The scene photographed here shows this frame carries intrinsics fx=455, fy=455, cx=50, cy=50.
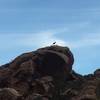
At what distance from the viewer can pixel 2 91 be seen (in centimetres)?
8525

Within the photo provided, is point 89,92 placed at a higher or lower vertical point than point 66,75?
lower

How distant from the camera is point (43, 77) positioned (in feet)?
302

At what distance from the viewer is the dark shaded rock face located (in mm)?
86438

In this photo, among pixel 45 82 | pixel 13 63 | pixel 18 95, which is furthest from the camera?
pixel 13 63

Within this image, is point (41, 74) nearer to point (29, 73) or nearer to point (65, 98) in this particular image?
point (29, 73)

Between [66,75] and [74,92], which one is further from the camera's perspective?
[66,75]

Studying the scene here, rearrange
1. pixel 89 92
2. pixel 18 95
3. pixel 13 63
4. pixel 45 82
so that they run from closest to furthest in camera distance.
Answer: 1. pixel 89 92
2. pixel 18 95
3. pixel 45 82
4. pixel 13 63

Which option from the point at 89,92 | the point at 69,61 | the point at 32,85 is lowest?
the point at 89,92

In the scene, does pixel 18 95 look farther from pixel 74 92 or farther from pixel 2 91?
pixel 74 92

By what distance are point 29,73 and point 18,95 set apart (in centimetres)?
822

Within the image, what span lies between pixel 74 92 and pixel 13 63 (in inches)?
691

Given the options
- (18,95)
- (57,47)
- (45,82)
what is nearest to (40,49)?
(57,47)

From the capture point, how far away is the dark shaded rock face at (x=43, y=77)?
8644cm

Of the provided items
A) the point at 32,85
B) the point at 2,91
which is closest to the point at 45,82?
the point at 32,85
